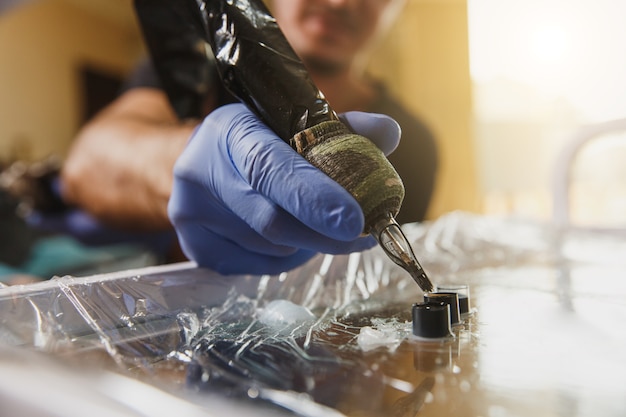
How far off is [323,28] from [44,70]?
11.7 ft

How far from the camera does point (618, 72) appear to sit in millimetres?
965

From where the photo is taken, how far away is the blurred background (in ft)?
3.55

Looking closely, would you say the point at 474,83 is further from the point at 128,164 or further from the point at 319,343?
the point at 319,343

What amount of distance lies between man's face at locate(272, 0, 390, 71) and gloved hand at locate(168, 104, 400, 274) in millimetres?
385

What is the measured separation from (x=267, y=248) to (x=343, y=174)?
0.21 metres

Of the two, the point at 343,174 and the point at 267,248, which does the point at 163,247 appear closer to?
the point at 267,248

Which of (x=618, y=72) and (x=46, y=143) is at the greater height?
(x=618, y=72)

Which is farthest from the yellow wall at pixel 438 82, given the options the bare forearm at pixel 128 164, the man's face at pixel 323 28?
the bare forearm at pixel 128 164

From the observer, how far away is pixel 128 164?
1394 millimetres

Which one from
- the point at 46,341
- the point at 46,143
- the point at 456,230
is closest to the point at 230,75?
the point at 46,341

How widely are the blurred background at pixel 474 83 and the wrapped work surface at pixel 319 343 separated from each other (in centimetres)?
49

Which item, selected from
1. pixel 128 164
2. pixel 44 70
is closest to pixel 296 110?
pixel 128 164

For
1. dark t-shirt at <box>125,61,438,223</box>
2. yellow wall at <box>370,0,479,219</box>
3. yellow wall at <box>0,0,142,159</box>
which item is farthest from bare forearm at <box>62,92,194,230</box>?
yellow wall at <box>0,0,142,159</box>

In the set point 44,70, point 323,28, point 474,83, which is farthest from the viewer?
point 44,70
